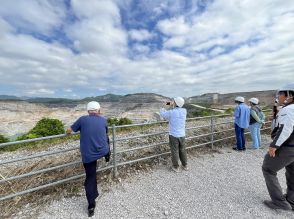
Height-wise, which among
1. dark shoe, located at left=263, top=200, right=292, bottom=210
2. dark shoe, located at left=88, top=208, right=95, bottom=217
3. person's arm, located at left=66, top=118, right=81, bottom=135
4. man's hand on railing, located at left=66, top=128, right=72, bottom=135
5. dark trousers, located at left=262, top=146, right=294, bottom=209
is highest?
person's arm, located at left=66, top=118, right=81, bottom=135

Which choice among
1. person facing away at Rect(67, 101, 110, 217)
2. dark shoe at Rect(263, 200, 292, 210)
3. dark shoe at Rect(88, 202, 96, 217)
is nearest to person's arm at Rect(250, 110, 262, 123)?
dark shoe at Rect(263, 200, 292, 210)

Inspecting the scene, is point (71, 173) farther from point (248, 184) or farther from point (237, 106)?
point (237, 106)

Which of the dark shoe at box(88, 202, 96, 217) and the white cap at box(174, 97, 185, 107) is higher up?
the white cap at box(174, 97, 185, 107)

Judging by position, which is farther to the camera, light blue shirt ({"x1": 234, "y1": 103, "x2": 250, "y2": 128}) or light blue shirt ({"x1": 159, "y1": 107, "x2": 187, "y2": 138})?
light blue shirt ({"x1": 234, "y1": 103, "x2": 250, "y2": 128})

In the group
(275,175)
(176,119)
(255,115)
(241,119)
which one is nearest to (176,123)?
(176,119)

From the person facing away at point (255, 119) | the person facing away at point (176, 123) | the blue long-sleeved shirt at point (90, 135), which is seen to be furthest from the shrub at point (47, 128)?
the blue long-sleeved shirt at point (90, 135)

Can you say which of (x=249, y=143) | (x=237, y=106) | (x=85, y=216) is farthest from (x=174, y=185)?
(x=249, y=143)

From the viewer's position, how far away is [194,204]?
150 inches

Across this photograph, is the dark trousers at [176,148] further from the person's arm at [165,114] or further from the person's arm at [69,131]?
the person's arm at [69,131]

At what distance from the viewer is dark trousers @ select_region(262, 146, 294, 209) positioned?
340 cm

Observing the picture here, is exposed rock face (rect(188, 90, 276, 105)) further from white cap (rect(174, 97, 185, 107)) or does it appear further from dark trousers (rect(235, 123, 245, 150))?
white cap (rect(174, 97, 185, 107))

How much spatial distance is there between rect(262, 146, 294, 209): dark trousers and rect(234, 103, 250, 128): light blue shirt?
351 centimetres

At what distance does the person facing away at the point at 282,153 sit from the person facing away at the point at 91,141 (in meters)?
2.66

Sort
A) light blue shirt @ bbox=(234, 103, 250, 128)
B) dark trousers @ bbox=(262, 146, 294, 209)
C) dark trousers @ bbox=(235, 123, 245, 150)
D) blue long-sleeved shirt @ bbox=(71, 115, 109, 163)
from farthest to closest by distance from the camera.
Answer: dark trousers @ bbox=(235, 123, 245, 150)
light blue shirt @ bbox=(234, 103, 250, 128)
blue long-sleeved shirt @ bbox=(71, 115, 109, 163)
dark trousers @ bbox=(262, 146, 294, 209)
